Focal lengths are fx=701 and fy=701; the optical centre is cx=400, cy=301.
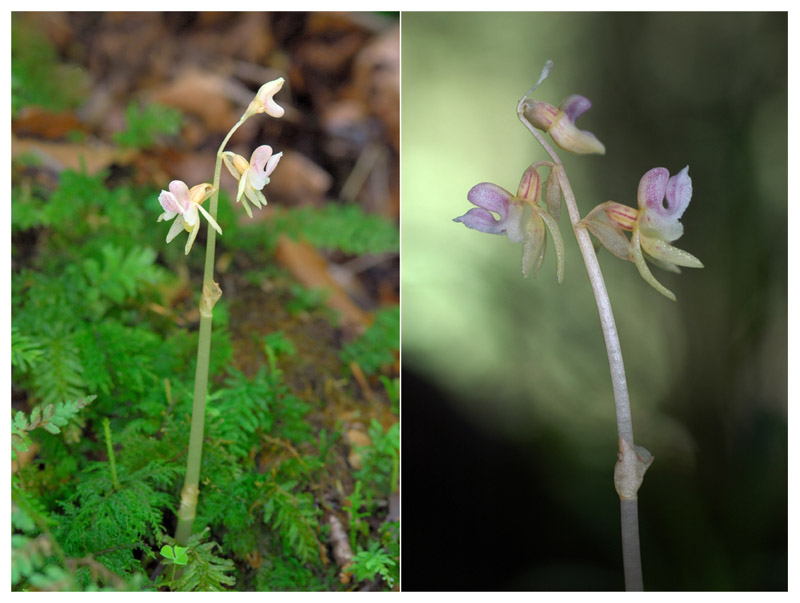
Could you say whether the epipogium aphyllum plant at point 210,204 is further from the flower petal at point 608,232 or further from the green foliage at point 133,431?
the flower petal at point 608,232

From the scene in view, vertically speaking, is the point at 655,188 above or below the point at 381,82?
below

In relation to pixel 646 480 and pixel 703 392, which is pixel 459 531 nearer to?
pixel 646 480

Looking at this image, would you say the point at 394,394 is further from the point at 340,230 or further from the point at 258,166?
the point at 258,166

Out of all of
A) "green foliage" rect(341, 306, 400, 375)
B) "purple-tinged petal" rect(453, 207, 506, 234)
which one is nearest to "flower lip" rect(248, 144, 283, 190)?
"purple-tinged petal" rect(453, 207, 506, 234)

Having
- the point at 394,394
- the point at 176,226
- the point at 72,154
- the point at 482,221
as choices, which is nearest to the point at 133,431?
the point at 176,226
